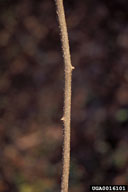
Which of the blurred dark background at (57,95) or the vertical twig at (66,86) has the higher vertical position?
the blurred dark background at (57,95)

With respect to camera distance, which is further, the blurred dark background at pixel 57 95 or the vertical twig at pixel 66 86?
the blurred dark background at pixel 57 95

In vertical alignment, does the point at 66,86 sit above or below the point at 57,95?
below

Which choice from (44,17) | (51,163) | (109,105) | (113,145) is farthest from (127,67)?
(44,17)

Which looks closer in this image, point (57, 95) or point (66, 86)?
point (66, 86)

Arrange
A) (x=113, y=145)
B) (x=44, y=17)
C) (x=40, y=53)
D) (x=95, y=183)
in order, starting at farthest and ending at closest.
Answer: (x=44, y=17) → (x=40, y=53) → (x=113, y=145) → (x=95, y=183)

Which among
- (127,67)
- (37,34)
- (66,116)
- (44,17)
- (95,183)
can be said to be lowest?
(66,116)

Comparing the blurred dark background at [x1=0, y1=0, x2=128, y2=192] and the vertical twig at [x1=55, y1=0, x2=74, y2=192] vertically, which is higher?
the blurred dark background at [x1=0, y1=0, x2=128, y2=192]

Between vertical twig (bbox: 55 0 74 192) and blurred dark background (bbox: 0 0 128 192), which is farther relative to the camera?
blurred dark background (bbox: 0 0 128 192)

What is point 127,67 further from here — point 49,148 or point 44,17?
point 44,17
